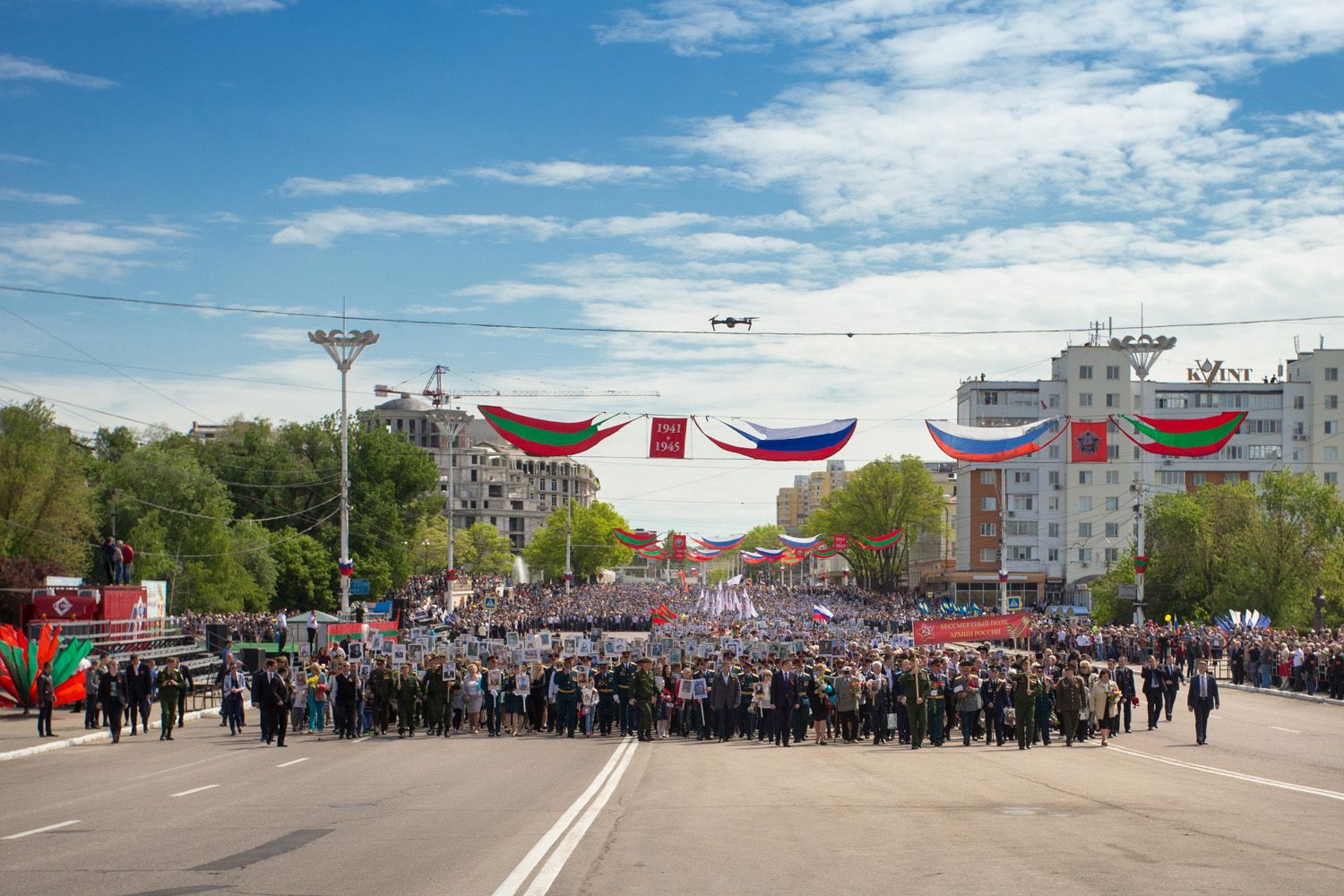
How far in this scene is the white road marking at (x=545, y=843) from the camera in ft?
31.2

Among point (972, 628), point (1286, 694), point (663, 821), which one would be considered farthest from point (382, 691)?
point (1286, 694)

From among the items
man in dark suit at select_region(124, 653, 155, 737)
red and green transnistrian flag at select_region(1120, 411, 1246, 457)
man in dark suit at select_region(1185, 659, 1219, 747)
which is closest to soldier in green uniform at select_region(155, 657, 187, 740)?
man in dark suit at select_region(124, 653, 155, 737)

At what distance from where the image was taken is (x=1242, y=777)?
1934 cm

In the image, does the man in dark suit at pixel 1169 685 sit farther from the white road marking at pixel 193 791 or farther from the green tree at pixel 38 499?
the green tree at pixel 38 499

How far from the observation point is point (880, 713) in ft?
86.1

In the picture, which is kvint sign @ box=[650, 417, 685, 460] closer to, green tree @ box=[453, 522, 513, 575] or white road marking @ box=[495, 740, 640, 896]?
white road marking @ box=[495, 740, 640, 896]

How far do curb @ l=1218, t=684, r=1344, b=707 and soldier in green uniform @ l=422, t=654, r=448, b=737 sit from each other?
1031 inches

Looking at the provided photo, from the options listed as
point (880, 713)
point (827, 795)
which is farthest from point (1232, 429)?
point (827, 795)

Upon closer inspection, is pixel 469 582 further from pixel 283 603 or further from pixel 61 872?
pixel 61 872

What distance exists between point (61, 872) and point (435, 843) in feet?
10.4

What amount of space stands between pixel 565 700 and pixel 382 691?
403cm

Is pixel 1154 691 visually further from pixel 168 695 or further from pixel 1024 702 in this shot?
pixel 168 695

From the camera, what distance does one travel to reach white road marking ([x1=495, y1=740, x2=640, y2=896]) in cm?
950

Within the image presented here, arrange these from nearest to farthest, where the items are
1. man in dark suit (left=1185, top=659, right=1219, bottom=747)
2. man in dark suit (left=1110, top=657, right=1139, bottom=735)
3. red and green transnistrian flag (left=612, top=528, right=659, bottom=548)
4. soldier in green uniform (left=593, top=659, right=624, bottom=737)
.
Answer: man in dark suit (left=1185, top=659, right=1219, bottom=747), soldier in green uniform (left=593, top=659, right=624, bottom=737), man in dark suit (left=1110, top=657, right=1139, bottom=735), red and green transnistrian flag (left=612, top=528, right=659, bottom=548)
